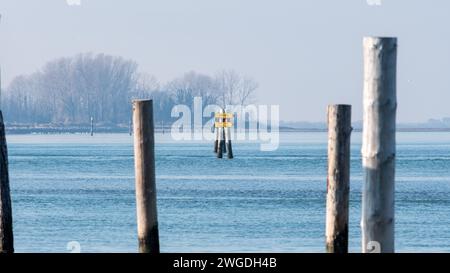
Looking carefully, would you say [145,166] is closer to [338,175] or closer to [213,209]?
[338,175]

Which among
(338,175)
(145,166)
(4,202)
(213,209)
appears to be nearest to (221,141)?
(213,209)

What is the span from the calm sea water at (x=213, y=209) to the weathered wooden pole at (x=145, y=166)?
10340mm

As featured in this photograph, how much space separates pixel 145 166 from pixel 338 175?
235cm

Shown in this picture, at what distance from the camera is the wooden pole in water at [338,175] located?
16.0 meters

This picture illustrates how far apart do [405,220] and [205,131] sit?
140908 mm

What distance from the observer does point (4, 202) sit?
58.4 feet

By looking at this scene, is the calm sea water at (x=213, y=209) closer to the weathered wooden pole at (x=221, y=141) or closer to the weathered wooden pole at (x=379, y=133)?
the weathered wooden pole at (x=221, y=141)

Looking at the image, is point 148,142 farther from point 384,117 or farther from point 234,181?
point 234,181

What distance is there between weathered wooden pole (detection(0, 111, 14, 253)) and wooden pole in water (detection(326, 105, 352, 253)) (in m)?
4.25

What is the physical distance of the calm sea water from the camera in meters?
29.2

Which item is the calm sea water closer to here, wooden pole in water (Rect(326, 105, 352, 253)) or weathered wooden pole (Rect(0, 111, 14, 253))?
weathered wooden pole (Rect(0, 111, 14, 253))

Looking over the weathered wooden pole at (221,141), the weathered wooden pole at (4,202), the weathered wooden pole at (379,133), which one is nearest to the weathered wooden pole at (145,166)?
the weathered wooden pole at (4,202)

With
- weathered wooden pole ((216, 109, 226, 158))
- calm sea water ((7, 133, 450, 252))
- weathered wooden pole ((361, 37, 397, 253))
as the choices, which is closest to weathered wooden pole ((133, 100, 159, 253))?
weathered wooden pole ((361, 37, 397, 253))
